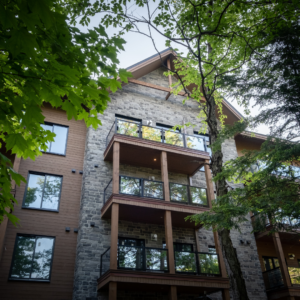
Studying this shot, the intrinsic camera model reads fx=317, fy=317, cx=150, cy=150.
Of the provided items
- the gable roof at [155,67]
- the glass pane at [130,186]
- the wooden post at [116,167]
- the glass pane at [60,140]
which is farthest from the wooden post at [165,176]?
the gable roof at [155,67]

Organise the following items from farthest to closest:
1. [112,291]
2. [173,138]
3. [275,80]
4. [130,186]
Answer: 1. [173,138]
2. [130,186]
3. [112,291]
4. [275,80]

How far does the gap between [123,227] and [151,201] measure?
1936mm

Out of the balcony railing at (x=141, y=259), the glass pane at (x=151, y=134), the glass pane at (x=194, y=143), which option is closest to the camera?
the balcony railing at (x=141, y=259)

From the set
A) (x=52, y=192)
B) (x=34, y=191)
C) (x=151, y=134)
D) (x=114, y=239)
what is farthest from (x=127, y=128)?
(x=114, y=239)

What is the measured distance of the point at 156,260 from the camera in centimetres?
1250

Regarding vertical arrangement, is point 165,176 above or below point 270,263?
above

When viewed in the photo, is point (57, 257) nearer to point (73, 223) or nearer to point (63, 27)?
point (73, 223)

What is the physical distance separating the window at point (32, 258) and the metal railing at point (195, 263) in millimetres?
5274

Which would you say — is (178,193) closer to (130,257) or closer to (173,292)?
(130,257)

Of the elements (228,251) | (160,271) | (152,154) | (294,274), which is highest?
(152,154)

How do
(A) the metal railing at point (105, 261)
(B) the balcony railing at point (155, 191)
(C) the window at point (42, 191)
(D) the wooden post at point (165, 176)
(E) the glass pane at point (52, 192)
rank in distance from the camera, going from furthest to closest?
1. (E) the glass pane at point (52, 192)
2. (D) the wooden post at point (165, 176)
3. (C) the window at point (42, 191)
4. (B) the balcony railing at point (155, 191)
5. (A) the metal railing at point (105, 261)

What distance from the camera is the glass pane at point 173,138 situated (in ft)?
52.9

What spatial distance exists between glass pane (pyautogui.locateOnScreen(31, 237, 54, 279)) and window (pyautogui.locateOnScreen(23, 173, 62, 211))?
1.54m

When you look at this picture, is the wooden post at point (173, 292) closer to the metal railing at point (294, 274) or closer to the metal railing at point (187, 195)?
the metal railing at point (187, 195)
